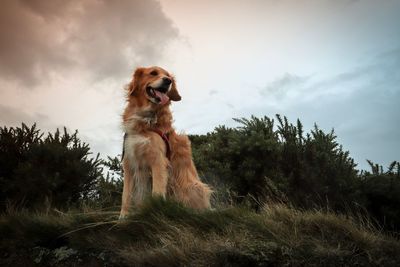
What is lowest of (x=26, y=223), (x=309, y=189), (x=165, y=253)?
(x=165, y=253)

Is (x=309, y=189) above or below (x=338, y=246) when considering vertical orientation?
above

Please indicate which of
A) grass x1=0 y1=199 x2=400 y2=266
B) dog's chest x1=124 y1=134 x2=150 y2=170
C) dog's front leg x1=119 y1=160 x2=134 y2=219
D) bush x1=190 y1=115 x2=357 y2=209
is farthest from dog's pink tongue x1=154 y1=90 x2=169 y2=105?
bush x1=190 y1=115 x2=357 y2=209

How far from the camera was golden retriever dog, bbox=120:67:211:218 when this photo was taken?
7.28m

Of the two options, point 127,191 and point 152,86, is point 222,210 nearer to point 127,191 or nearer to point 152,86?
point 127,191

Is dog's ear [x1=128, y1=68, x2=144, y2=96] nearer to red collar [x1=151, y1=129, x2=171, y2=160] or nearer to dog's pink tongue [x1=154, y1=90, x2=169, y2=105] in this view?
dog's pink tongue [x1=154, y1=90, x2=169, y2=105]

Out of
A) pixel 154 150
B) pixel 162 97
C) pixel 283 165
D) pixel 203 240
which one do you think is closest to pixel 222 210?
pixel 203 240

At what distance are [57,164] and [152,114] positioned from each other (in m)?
5.11

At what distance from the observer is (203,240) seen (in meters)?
5.96

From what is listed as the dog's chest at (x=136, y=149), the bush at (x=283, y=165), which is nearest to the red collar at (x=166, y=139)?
the dog's chest at (x=136, y=149)

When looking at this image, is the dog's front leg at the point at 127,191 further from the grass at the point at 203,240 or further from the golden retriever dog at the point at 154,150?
the grass at the point at 203,240

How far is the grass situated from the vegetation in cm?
1

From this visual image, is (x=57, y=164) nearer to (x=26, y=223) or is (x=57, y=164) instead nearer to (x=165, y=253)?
(x=26, y=223)

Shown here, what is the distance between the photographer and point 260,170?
36.6ft

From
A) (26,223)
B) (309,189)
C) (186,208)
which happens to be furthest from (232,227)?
(309,189)
